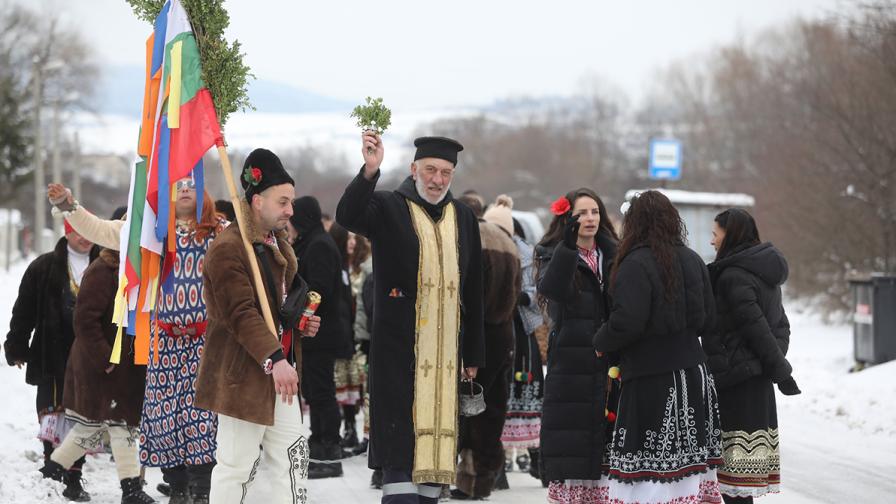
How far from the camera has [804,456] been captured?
10.6m

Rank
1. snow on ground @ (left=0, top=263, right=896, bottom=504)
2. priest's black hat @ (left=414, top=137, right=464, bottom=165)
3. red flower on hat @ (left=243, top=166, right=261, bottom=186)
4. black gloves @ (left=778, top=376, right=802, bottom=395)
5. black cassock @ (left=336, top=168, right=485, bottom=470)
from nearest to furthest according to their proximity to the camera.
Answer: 1. red flower on hat @ (left=243, top=166, right=261, bottom=186)
2. black cassock @ (left=336, top=168, right=485, bottom=470)
3. priest's black hat @ (left=414, top=137, right=464, bottom=165)
4. black gloves @ (left=778, top=376, right=802, bottom=395)
5. snow on ground @ (left=0, top=263, right=896, bottom=504)

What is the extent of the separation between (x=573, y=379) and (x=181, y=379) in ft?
7.93

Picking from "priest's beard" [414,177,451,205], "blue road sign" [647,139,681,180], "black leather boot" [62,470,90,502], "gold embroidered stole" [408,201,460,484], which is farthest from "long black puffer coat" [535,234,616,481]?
"blue road sign" [647,139,681,180]

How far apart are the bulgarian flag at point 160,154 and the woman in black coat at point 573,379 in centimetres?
205

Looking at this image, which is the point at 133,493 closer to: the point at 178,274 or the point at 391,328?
the point at 178,274

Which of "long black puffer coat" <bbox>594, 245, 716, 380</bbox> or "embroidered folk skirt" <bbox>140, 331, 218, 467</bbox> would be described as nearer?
"long black puffer coat" <bbox>594, 245, 716, 380</bbox>

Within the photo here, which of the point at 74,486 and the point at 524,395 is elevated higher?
the point at 524,395

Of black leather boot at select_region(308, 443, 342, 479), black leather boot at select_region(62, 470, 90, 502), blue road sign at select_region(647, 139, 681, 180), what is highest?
blue road sign at select_region(647, 139, 681, 180)

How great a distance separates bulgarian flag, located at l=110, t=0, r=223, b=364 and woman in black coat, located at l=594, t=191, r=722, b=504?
2319 mm

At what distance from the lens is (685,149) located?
2928 inches

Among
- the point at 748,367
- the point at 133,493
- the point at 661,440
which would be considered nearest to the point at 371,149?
the point at 661,440

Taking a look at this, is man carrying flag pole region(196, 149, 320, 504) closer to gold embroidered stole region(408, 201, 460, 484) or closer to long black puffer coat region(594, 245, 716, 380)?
gold embroidered stole region(408, 201, 460, 484)

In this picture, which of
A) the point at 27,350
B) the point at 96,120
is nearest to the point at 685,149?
the point at 96,120

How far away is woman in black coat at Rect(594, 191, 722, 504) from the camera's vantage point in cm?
620
